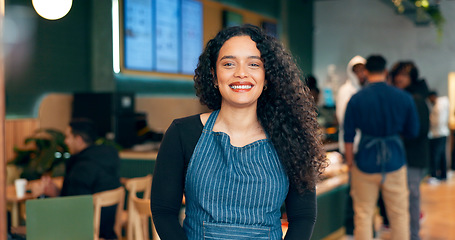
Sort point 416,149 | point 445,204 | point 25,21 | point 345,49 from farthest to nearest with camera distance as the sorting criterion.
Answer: point 345,49 < point 445,204 < point 25,21 < point 416,149

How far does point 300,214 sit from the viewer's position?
1.54 m

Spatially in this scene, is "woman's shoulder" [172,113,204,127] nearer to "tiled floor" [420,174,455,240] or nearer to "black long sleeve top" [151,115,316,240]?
"black long sleeve top" [151,115,316,240]

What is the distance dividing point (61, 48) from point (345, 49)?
13.8ft

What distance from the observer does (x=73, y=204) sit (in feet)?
8.32

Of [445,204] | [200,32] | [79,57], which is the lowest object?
[445,204]

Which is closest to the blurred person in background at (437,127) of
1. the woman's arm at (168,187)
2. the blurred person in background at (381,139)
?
the blurred person in background at (381,139)

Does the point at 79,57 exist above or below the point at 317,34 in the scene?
below

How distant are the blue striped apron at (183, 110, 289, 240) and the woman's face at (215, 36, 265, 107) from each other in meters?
Answer: 0.14

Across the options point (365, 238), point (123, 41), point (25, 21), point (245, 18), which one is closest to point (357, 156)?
point (365, 238)

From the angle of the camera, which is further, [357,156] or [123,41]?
[123,41]

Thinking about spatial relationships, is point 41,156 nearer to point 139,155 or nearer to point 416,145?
point 139,155

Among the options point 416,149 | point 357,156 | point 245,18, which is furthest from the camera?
point 245,18

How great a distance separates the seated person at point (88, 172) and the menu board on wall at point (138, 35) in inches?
104

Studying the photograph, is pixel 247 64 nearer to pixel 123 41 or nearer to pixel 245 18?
pixel 123 41
